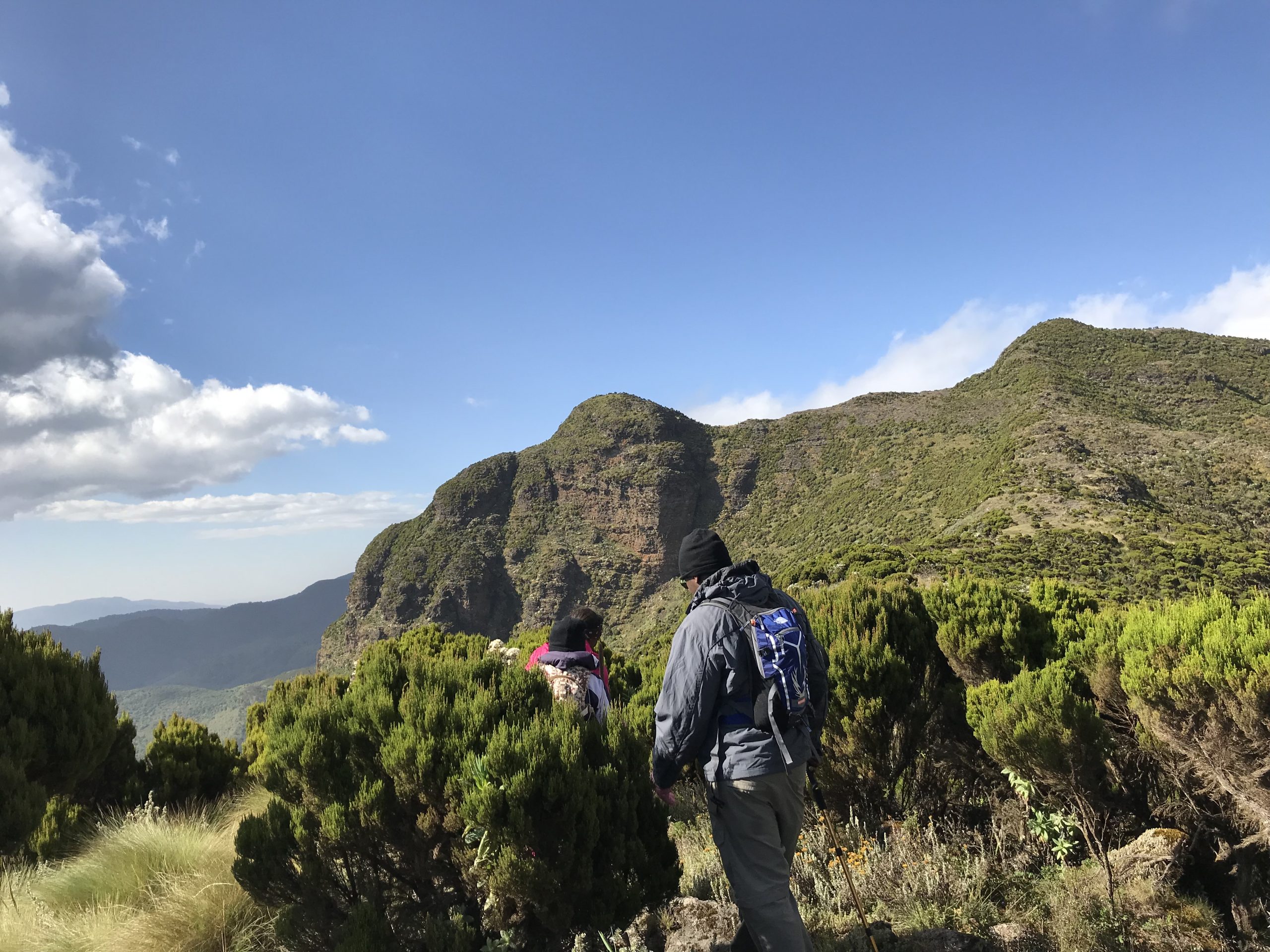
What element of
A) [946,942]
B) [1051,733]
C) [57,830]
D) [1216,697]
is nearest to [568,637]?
[946,942]

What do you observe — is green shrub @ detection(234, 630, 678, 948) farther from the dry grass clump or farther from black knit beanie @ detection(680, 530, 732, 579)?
the dry grass clump

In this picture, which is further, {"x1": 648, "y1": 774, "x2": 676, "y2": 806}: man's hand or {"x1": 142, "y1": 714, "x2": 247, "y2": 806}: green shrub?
{"x1": 142, "y1": 714, "x2": 247, "y2": 806}: green shrub

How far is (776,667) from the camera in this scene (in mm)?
2686

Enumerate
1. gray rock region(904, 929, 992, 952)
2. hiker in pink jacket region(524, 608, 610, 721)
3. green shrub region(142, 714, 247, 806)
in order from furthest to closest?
green shrub region(142, 714, 247, 806) → hiker in pink jacket region(524, 608, 610, 721) → gray rock region(904, 929, 992, 952)

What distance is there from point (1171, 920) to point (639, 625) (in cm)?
6263

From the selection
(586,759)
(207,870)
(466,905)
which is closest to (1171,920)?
(586,759)

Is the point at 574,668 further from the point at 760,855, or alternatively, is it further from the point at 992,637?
the point at 992,637

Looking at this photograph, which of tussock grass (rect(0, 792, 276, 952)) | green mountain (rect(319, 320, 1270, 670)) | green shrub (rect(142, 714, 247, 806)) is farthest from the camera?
green mountain (rect(319, 320, 1270, 670))

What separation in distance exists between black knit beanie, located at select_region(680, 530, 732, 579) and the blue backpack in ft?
0.93

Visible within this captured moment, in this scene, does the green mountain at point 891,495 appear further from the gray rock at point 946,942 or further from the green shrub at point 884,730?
the gray rock at point 946,942

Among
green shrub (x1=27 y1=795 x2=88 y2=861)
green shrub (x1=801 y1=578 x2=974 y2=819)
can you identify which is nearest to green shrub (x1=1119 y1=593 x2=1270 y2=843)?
green shrub (x1=801 y1=578 x2=974 y2=819)

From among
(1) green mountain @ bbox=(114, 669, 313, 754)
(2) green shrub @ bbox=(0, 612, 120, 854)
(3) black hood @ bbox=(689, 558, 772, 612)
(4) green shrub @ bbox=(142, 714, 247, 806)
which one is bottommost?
(1) green mountain @ bbox=(114, 669, 313, 754)

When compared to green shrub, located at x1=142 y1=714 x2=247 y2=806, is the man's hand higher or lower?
higher

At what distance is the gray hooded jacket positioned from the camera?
2.66 m
